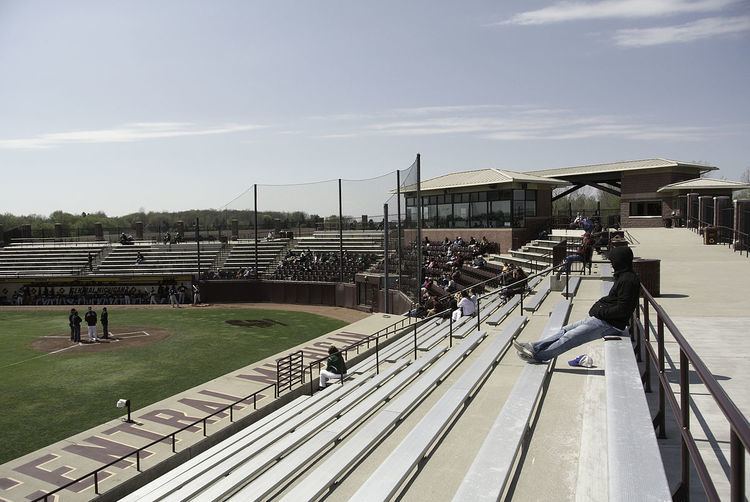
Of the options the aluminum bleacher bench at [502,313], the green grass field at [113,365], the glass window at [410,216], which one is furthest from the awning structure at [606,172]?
the aluminum bleacher bench at [502,313]

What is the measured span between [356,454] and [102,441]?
31.8ft

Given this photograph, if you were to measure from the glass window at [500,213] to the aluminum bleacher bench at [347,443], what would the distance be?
28.5 m

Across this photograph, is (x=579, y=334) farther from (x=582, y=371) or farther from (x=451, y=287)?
(x=451, y=287)

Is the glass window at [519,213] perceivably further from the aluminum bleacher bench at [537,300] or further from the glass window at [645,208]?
the aluminum bleacher bench at [537,300]

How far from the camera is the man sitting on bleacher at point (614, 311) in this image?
619 centimetres

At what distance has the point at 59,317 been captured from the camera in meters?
32.4

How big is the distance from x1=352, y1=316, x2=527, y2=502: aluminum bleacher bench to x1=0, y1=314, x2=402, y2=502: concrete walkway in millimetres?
7222

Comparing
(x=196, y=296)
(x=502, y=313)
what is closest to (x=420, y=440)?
(x=502, y=313)

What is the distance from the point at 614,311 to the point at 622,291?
246 millimetres

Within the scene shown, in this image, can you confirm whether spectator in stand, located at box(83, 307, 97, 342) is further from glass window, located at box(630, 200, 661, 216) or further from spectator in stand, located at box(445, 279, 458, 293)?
glass window, located at box(630, 200, 661, 216)

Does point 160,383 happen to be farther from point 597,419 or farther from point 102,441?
point 597,419

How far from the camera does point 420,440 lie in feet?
17.0

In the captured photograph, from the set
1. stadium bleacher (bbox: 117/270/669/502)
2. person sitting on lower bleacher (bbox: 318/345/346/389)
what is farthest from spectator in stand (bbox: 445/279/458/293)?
stadium bleacher (bbox: 117/270/669/502)

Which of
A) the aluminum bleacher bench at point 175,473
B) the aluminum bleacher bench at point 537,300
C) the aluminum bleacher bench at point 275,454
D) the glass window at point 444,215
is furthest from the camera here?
the glass window at point 444,215
